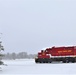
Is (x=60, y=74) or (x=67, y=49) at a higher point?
(x=67, y=49)

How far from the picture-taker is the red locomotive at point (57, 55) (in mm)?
48009

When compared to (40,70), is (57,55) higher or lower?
higher

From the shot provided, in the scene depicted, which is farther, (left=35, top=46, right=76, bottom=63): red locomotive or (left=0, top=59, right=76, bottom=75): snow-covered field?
(left=35, top=46, right=76, bottom=63): red locomotive

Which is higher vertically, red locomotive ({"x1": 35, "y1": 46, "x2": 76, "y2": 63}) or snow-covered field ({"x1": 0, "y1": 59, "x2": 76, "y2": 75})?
red locomotive ({"x1": 35, "y1": 46, "x2": 76, "y2": 63})

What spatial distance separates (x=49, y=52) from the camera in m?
50.9

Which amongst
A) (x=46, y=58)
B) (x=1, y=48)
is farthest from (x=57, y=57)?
(x=1, y=48)

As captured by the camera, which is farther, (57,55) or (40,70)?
(57,55)

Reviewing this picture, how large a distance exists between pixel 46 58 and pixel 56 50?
9.34 ft

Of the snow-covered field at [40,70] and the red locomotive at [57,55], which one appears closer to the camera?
the snow-covered field at [40,70]

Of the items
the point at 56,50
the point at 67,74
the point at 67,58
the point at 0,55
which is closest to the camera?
the point at 67,74

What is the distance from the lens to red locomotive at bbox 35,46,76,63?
48.0 m

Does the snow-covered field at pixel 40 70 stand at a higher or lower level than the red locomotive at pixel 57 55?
lower

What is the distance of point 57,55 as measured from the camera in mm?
49656

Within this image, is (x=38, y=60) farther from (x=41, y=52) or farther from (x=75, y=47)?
(x=75, y=47)
